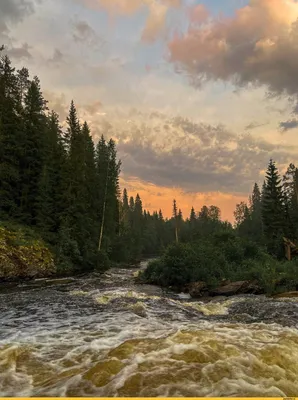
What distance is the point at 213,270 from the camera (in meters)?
21.4

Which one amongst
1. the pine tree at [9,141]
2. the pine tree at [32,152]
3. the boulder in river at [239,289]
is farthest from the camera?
the pine tree at [32,152]

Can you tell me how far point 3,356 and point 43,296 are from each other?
32.8 feet

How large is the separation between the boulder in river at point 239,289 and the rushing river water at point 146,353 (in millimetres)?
5113

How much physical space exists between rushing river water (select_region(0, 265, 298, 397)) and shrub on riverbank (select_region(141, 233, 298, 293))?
630 cm

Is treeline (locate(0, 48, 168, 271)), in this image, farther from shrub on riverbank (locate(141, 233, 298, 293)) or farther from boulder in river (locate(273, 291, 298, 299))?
boulder in river (locate(273, 291, 298, 299))

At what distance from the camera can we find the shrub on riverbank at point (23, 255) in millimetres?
23583

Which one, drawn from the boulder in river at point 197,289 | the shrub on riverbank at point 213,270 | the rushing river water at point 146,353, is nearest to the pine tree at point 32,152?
the shrub on riverbank at point 213,270

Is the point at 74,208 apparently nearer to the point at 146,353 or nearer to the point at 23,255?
the point at 23,255

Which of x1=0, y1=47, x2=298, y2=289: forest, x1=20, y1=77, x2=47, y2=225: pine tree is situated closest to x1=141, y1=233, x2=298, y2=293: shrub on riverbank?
x1=0, y1=47, x2=298, y2=289: forest

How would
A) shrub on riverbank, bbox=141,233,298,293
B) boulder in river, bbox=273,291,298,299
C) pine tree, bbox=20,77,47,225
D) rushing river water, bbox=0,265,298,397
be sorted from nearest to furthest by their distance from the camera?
rushing river water, bbox=0,265,298,397
boulder in river, bbox=273,291,298,299
shrub on riverbank, bbox=141,233,298,293
pine tree, bbox=20,77,47,225

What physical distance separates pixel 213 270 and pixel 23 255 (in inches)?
610

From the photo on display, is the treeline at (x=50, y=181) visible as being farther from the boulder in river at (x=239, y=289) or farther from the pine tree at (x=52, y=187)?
the boulder in river at (x=239, y=289)

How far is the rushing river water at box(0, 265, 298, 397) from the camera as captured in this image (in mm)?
5055

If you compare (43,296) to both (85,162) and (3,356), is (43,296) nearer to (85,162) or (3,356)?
(3,356)
